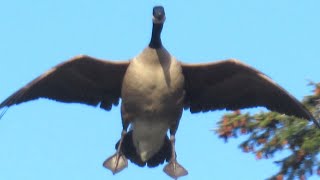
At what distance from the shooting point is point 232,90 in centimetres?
1288

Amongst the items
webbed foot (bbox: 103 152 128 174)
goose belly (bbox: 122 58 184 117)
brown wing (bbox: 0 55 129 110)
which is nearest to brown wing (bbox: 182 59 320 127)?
goose belly (bbox: 122 58 184 117)

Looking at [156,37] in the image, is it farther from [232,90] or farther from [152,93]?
[232,90]

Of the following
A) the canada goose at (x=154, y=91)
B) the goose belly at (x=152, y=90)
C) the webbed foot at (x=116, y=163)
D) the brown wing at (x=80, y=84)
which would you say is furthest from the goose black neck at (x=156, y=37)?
the webbed foot at (x=116, y=163)

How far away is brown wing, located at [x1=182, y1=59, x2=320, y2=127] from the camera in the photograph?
12.3 meters

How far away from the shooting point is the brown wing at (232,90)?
12.3m

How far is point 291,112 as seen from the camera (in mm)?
12828

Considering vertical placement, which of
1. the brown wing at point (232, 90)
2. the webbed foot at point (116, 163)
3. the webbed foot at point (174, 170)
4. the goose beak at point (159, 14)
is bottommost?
the webbed foot at point (174, 170)

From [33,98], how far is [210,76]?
226cm

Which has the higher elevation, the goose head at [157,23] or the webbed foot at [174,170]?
the goose head at [157,23]

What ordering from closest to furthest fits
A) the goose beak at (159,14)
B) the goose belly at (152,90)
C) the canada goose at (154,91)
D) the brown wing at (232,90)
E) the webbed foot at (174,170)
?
the goose belly at (152,90) < the canada goose at (154,91) < the goose beak at (159,14) < the brown wing at (232,90) < the webbed foot at (174,170)

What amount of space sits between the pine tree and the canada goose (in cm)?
36

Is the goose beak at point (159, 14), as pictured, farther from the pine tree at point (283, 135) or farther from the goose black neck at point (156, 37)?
the pine tree at point (283, 135)

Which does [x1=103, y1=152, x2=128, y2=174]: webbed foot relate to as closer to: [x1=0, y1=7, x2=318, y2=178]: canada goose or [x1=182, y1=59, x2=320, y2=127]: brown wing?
[x1=0, y1=7, x2=318, y2=178]: canada goose

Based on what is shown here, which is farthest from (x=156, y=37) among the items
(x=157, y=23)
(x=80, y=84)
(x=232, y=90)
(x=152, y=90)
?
(x=232, y=90)
